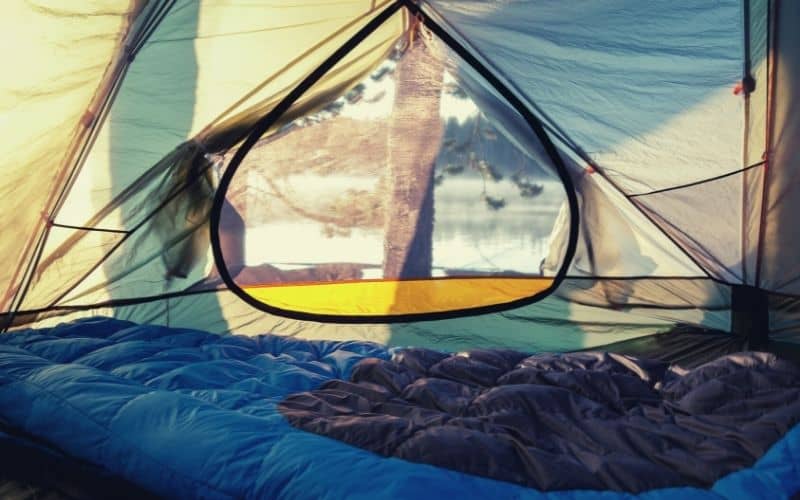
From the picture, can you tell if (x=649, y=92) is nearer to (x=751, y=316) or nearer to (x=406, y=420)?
(x=751, y=316)

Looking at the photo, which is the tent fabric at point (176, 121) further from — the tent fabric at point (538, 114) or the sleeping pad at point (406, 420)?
the sleeping pad at point (406, 420)

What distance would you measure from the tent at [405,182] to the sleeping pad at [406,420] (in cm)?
5

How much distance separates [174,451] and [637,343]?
154cm

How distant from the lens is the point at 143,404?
5.15 ft

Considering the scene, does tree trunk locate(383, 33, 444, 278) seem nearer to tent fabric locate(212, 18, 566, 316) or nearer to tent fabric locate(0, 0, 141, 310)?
tent fabric locate(212, 18, 566, 316)

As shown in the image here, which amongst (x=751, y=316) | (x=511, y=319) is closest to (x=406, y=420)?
(x=511, y=319)

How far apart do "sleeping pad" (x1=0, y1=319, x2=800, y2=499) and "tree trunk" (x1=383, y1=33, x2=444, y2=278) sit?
47 cm

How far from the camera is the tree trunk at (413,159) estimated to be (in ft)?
8.12

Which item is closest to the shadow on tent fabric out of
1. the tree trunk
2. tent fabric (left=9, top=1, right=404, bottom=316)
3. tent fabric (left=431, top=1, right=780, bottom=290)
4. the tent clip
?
tent fabric (left=9, top=1, right=404, bottom=316)

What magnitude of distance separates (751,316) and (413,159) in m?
1.05

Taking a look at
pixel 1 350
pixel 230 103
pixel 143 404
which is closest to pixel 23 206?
pixel 1 350

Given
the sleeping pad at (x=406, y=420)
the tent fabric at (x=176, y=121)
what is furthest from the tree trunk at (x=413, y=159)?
the sleeping pad at (x=406, y=420)

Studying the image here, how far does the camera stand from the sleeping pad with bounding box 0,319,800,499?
1.29 meters

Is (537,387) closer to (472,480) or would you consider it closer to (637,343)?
(472,480)
